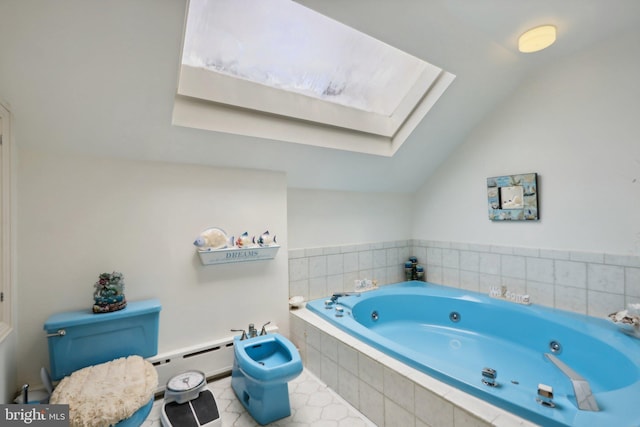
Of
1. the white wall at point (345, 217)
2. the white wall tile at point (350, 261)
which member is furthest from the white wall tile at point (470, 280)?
the white wall tile at point (350, 261)

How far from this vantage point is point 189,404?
5.29 ft

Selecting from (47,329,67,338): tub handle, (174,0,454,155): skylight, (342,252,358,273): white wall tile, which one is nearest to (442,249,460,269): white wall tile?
(342,252,358,273): white wall tile

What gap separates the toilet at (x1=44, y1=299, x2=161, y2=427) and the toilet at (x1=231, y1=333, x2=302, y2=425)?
48 centimetres

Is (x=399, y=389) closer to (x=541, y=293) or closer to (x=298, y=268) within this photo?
(x=298, y=268)

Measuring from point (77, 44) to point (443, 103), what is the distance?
2216mm

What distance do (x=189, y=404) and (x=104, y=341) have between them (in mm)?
592

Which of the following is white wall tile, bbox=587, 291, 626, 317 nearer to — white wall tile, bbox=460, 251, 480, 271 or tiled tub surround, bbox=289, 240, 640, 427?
tiled tub surround, bbox=289, 240, 640, 427

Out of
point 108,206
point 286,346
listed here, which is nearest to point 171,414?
point 286,346

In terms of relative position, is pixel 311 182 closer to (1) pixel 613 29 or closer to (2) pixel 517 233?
(2) pixel 517 233

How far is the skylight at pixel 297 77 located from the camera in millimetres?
1590

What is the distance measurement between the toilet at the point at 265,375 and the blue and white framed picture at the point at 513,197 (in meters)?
2.05

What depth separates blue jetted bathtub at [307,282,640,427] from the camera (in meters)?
1.12

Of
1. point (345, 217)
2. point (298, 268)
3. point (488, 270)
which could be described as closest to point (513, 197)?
point (488, 270)

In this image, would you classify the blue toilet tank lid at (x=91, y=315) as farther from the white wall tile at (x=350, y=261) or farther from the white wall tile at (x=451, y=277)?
the white wall tile at (x=451, y=277)
